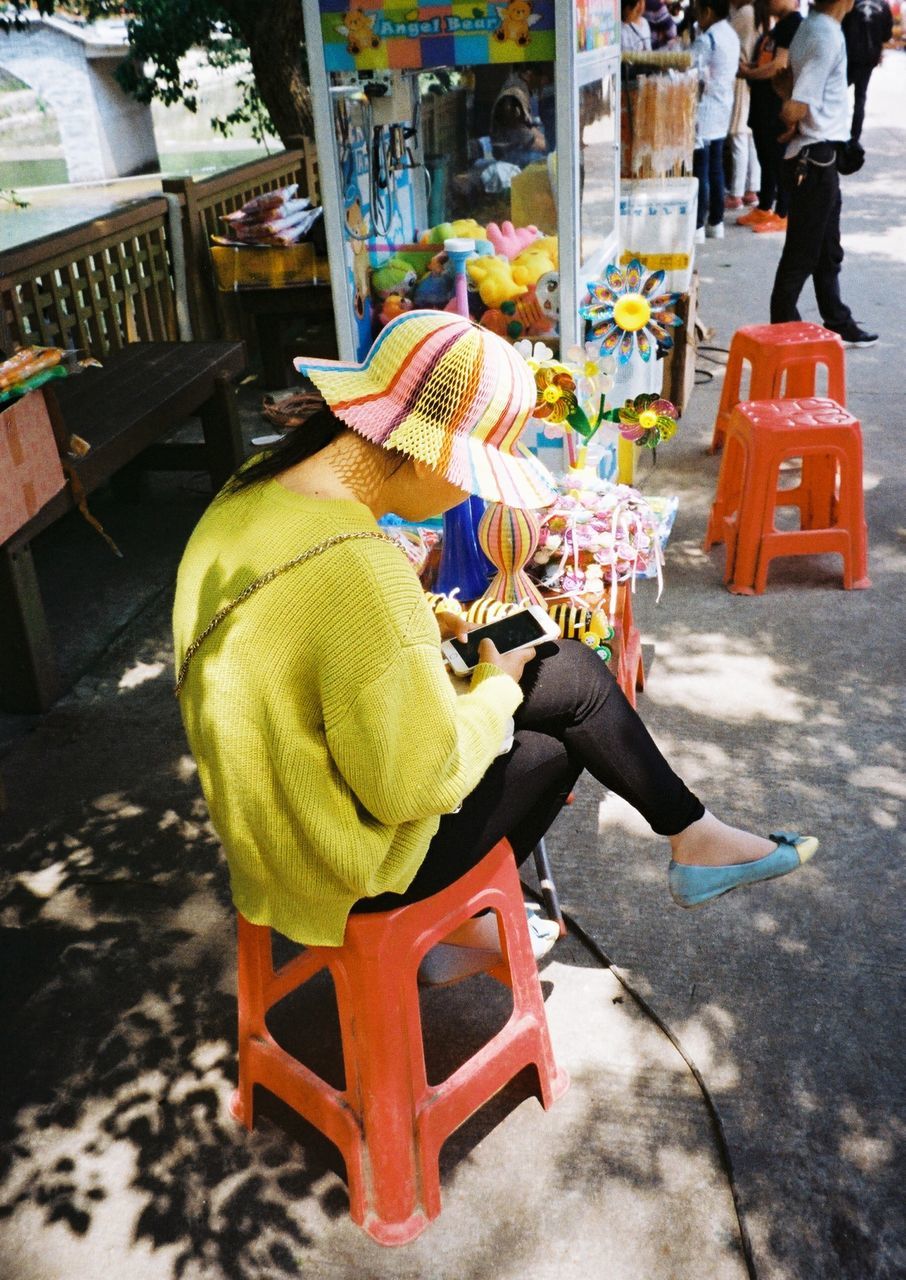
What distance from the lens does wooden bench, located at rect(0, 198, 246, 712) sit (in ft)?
11.9

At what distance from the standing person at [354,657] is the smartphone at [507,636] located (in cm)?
5

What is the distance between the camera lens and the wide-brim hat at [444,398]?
180 centimetres

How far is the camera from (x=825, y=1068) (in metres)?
2.22

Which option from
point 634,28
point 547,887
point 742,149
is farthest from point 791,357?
point 742,149

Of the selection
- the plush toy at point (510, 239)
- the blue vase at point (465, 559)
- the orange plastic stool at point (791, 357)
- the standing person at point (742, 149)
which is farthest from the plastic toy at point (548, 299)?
the standing person at point (742, 149)

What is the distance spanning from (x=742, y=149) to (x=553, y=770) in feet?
33.4

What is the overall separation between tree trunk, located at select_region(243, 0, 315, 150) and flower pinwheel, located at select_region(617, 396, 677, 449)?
223 inches

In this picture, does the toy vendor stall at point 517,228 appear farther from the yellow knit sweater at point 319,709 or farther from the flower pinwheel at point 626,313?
the yellow knit sweater at point 319,709

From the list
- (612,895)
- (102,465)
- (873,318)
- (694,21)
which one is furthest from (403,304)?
(694,21)

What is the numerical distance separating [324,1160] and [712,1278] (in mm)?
729

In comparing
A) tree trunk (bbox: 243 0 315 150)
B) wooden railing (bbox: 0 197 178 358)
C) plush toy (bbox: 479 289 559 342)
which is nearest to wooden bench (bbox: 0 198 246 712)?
wooden railing (bbox: 0 197 178 358)

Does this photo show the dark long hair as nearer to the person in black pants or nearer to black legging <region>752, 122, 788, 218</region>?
the person in black pants

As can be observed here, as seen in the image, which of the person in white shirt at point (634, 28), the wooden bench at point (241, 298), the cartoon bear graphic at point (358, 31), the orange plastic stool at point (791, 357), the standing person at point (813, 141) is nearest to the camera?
the cartoon bear graphic at point (358, 31)

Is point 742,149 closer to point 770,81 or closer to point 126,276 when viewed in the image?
point 770,81
